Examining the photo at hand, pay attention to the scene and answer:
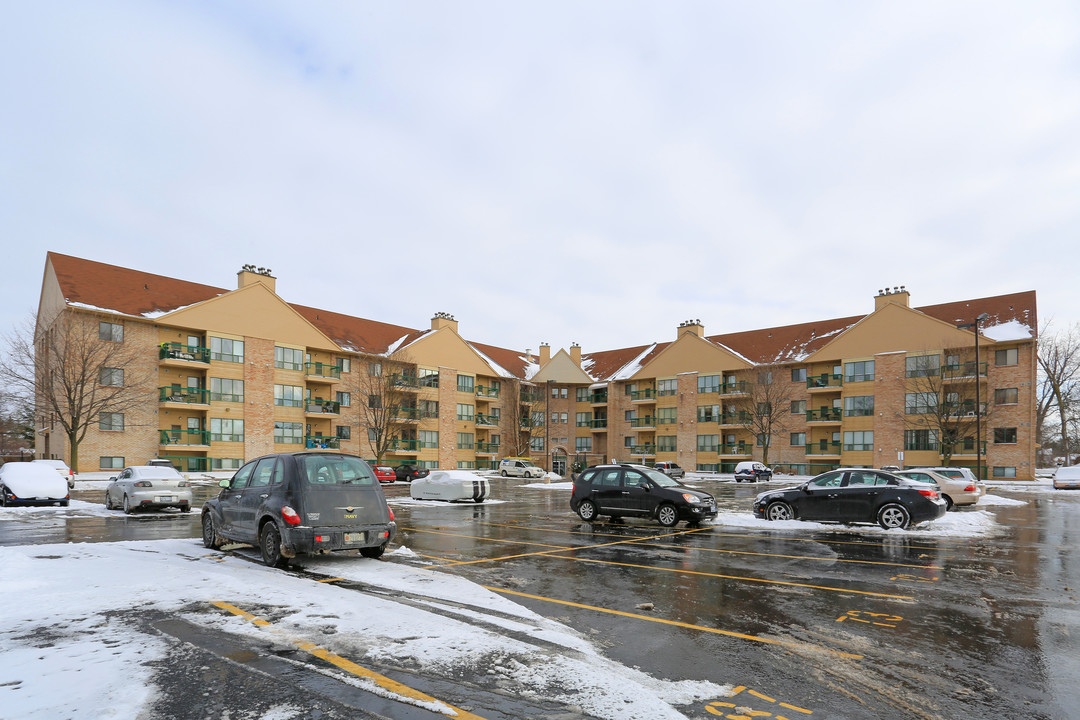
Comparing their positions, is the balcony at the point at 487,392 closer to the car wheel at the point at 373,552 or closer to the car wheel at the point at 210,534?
the car wheel at the point at 210,534

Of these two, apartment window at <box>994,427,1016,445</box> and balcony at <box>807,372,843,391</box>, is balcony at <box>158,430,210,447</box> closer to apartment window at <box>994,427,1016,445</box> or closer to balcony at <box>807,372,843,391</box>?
balcony at <box>807,372,843,391</box>

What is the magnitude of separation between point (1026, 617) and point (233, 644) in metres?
8.82

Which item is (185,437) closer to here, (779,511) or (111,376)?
(111,376)

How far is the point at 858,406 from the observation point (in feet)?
174

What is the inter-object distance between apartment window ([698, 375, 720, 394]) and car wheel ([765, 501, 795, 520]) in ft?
147

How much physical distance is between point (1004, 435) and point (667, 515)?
143 feet

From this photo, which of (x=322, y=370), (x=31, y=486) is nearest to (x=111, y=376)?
(x=322, y=370)

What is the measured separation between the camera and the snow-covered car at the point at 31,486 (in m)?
21.2

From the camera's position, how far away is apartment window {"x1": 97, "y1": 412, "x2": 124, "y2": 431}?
4091 centimetres

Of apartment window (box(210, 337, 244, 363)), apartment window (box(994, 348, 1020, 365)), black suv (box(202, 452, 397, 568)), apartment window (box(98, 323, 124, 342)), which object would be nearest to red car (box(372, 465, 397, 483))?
apartment window (box(210, 337, 244, 363))

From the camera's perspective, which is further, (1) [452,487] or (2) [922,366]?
(2) [922,366]

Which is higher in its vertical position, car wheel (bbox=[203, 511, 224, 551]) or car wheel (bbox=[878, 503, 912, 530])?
car wheel (bbox=[203, 511, 224, 551])

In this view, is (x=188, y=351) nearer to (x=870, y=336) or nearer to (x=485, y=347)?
(x=485, y=347)

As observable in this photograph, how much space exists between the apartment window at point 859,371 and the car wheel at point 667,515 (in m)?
43.4
